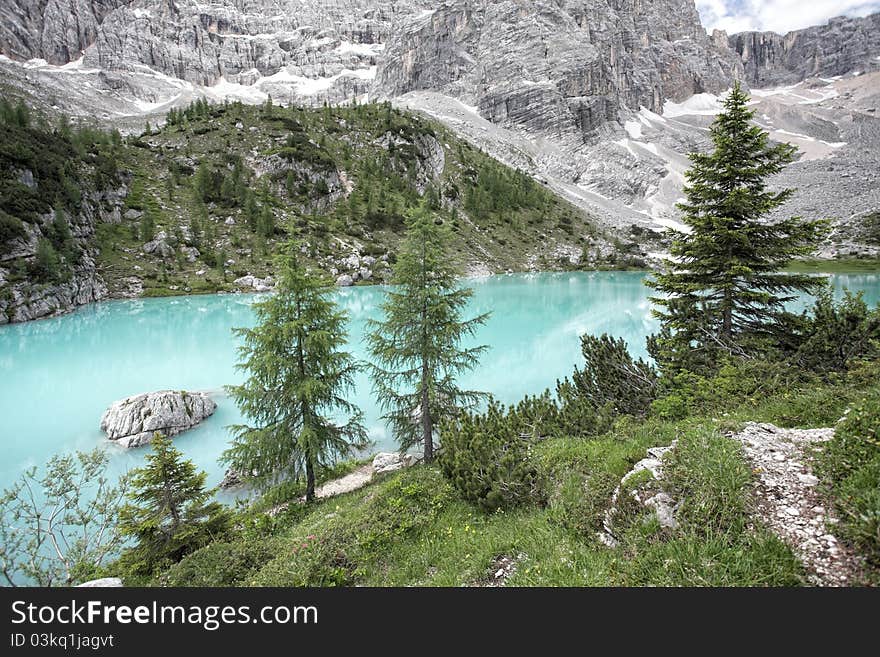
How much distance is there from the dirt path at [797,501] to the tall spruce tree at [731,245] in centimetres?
560

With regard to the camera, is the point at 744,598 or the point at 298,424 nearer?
the point at 744,598

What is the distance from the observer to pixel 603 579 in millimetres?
3795

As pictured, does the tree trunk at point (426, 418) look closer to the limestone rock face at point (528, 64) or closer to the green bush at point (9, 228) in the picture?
the green bush at point (9, 228)

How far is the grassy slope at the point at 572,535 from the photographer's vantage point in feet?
12.0

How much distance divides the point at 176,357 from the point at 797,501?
108 ft

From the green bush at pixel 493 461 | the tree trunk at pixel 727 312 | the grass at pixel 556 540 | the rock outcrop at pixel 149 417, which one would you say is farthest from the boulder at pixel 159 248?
the tree trunk at pixel 727 312

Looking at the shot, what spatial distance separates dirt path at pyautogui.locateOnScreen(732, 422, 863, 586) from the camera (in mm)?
3201

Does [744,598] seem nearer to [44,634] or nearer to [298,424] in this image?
[44,634]

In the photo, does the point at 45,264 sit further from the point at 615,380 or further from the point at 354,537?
the point at 615,380

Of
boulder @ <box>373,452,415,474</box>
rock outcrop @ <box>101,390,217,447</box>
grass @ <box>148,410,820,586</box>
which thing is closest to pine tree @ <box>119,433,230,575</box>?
grass @ <box>148,410,820,586</box>

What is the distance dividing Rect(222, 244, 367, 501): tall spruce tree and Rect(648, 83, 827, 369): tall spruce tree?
9.72 metres

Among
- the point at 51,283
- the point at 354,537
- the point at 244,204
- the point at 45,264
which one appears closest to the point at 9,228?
the point at 45,264

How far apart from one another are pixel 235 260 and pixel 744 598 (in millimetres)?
75677

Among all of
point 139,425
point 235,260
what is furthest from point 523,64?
point 139,425
